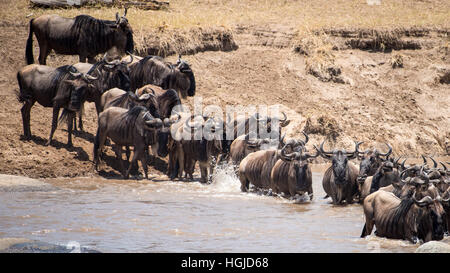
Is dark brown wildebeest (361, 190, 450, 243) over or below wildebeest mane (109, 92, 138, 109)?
over

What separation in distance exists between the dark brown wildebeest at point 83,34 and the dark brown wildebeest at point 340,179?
7.50 m

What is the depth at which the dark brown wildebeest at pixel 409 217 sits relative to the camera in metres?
11.4

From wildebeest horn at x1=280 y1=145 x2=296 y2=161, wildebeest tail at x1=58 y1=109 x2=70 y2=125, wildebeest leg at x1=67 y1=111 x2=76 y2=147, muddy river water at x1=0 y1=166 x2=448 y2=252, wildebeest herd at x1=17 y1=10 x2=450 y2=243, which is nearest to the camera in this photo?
muddy river water at x1=0 y1=166 x2=448 y2=252

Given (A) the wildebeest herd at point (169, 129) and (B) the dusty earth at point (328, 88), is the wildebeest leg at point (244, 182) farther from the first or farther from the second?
(B) the dusty earth at point (328, 88)

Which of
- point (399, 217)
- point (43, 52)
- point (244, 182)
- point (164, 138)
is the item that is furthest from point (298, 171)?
point (43, 52)

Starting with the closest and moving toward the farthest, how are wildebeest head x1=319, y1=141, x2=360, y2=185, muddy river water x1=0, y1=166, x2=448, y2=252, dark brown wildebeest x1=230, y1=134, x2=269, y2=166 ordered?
muddy river water x1=0, y1=166, x2=448, y2=252
wildebeest head x1=319, y1=141, x2=360, y2=185
dark brown wildebeest x1=230, y1=134, x2=269, y2=166

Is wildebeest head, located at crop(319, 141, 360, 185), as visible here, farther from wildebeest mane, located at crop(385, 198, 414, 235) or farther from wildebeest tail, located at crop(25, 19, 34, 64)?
wildebeest tail, located at crop(25, 19, 34, 64)

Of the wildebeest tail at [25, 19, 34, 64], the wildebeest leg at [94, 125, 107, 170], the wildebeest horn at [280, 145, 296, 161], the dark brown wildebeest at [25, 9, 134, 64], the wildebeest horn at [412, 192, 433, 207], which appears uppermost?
the dark brown wildebeest at [25, 9, 134, 64]

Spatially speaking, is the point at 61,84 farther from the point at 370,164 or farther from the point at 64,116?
the point at 370,164

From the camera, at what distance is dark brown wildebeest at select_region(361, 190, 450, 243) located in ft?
37.3

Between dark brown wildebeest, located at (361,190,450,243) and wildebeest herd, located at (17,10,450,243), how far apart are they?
3cm

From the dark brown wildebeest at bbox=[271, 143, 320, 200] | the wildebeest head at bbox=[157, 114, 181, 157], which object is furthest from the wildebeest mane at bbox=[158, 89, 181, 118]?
the dark brown wildebeest at bbox=[271, 143, 320, 200]
